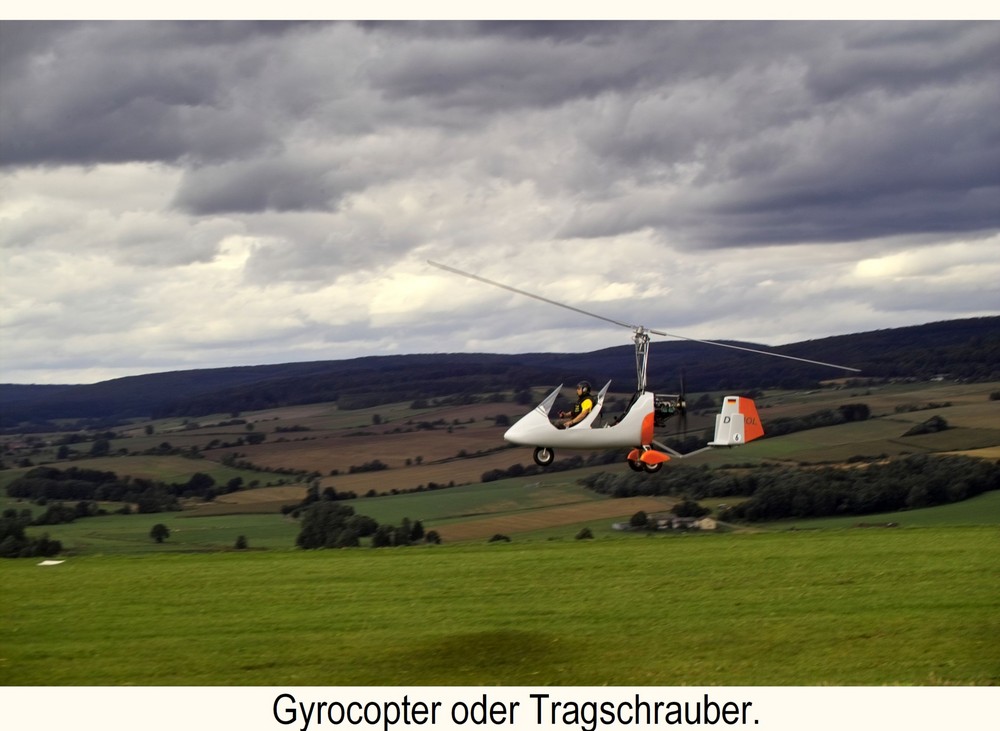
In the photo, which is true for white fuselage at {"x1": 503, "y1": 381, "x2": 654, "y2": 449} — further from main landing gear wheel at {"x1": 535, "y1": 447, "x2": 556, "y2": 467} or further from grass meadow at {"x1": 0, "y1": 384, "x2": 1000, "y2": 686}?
grass meadow at {"x1": 0, "y1": 384, "x2": 1000, "y2": 686}

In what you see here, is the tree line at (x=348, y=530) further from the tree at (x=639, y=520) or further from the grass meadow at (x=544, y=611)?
the tree at (x=639, y=520)

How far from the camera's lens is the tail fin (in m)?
26.3

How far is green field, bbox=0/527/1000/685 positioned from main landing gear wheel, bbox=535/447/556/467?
20.9ft

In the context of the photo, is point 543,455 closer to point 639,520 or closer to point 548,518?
point 639,520

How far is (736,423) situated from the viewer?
86.9ft

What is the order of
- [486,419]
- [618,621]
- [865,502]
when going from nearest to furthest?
[618,621]
[865,502]
[486,419]

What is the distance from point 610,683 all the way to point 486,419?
7534cm

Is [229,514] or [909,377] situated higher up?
[909,377]

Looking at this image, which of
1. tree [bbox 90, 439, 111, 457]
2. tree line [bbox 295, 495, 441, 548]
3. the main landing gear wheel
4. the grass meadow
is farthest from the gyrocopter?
tree [bbox 90, 439, 111, 457]

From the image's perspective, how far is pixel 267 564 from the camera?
49531 mm

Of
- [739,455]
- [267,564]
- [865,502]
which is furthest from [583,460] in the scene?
[267,564]

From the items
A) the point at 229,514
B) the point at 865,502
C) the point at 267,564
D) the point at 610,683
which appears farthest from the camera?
the point at 229,514

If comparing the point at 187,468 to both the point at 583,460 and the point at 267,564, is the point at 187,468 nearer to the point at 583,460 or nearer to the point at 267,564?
the point at 583,460
